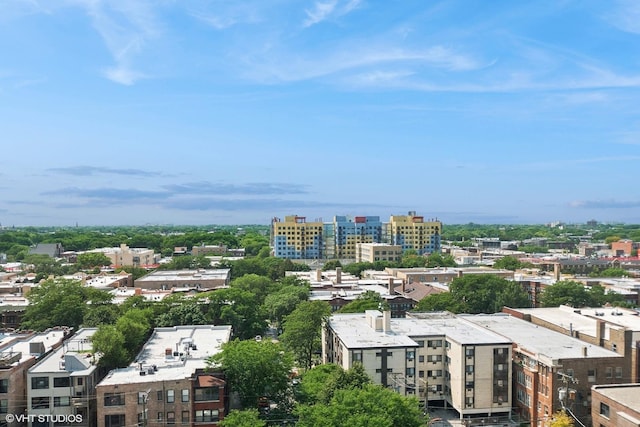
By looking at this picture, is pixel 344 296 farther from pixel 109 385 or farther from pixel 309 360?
pixel 109 385

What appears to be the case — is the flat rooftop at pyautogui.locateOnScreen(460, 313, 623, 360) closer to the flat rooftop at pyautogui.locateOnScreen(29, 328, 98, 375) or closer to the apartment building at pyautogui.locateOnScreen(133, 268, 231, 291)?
the flat rooftop at pyautogui.locateOnScreen(29, 328, 98, 375)

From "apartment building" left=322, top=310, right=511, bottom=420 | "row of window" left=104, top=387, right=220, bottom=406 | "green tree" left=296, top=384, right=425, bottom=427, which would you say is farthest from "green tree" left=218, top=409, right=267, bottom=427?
"apartment building" left=322, top=310, right=511, bottom=420

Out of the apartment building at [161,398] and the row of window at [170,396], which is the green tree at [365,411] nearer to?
the row of window at [170,396]

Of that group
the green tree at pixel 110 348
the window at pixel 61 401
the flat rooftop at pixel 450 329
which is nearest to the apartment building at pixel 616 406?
the flat rooftop at pixel 450 329

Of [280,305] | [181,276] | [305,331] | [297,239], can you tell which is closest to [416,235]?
[297,239]

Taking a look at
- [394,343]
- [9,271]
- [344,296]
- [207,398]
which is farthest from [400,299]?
[9,271]

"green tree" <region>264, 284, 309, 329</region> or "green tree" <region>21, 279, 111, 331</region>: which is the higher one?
"green tree" <region>21, 279, 111, 331</region>
